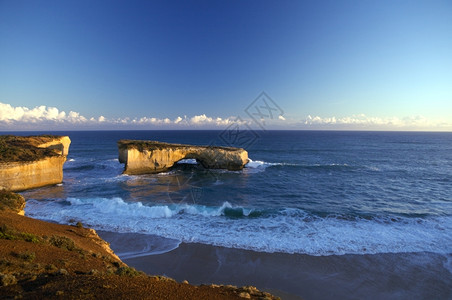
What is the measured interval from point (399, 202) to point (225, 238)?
16091 millimetres

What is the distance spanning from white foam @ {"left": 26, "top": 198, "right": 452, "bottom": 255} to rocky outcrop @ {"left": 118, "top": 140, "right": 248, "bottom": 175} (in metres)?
11.5

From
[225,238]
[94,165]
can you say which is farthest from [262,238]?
[94,165]

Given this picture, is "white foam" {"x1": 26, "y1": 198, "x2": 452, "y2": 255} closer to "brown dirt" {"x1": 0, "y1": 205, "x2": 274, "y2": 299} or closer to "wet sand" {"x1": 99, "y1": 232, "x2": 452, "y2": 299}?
"wet sand" {"x1": 99, "y1": 232, "x2": 452, "y2": 299}

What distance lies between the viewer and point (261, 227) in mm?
14609

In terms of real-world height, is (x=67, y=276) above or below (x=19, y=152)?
below

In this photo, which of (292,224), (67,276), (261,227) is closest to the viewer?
(67,276)

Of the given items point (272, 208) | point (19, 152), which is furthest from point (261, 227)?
point (19, 152)

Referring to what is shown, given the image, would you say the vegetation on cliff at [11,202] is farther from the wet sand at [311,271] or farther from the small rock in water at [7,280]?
the small rock in water at [7,280]

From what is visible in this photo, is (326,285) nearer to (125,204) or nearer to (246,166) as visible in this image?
(125,204)

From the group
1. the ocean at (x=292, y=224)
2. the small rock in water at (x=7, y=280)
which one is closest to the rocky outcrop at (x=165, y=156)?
the ocean at (x=292, y=224)

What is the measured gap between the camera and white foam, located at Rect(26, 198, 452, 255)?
12.3 metres

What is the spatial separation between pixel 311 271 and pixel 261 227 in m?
4.67

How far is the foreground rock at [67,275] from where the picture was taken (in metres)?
4.73

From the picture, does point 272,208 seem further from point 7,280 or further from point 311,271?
point 7,280
